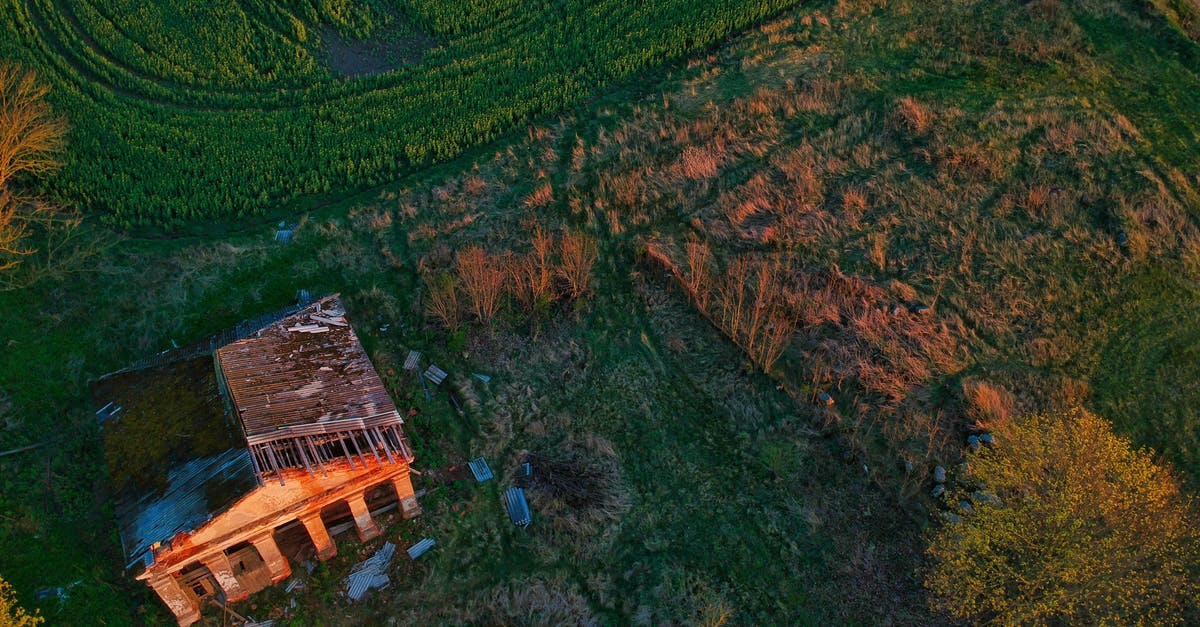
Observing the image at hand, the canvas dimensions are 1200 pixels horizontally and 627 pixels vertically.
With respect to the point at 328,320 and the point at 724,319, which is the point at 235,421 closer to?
the point at 328,320

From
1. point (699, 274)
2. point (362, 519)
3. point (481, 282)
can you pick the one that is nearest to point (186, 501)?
point (362, 519)

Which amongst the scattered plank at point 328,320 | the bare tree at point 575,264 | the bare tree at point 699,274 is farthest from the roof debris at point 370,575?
the bare tree at point 699,274

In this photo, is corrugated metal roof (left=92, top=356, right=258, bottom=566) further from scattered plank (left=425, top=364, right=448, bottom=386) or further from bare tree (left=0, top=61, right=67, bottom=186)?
bare tree (left=0, top=61, right=67, bottom=186)

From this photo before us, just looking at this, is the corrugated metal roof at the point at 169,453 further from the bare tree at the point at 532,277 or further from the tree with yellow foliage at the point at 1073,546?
the tree with yellow foliage at the point at 1073,546

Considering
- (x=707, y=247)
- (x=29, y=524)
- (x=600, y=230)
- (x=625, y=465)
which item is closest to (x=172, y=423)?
(x=29, y=524)

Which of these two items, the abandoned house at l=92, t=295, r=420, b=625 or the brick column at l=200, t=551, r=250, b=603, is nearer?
the abandoned house at l=92, t=295, r=420, b=625

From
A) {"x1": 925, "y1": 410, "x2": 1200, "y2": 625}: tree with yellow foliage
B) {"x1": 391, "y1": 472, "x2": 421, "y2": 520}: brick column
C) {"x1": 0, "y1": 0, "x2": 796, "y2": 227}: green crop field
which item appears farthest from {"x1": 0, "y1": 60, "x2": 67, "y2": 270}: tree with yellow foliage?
{"x1": 925, "y1": 410, "x2": 1200, "y2": 625}: tree with yellow foliage
